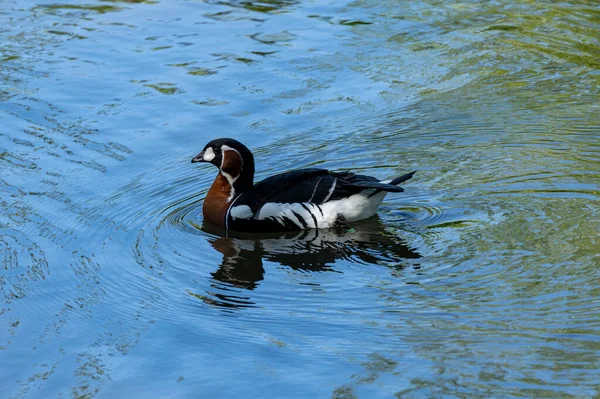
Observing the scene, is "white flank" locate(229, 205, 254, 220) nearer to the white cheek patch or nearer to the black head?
the black head

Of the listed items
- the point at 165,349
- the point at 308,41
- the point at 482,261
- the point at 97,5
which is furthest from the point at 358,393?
the point at 97,5

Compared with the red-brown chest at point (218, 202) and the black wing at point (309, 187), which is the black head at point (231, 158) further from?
the black wing at point (309, 187)

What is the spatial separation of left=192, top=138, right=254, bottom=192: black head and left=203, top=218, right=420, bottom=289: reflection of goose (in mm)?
619

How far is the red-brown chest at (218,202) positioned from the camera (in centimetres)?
988

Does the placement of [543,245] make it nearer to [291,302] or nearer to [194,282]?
[291,302]

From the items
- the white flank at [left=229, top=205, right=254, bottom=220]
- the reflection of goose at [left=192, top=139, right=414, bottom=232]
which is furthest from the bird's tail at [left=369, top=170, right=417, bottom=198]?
the white flank at [left=229, top=205, right=254, bottom=220]

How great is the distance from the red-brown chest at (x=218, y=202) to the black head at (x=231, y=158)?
0.11 m

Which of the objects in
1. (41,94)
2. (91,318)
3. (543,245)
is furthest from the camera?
(41,94)

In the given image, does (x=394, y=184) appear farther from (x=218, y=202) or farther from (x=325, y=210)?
(x=218, y=202)

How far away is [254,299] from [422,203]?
7.80 feet

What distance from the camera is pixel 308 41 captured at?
14594 mm

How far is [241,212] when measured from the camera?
9.77 m

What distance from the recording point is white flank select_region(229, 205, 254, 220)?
9742 millimetres

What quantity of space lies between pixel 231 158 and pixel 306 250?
1.44 meters
